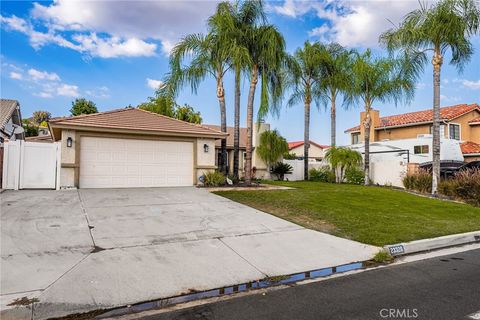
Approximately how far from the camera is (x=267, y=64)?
15.7 m

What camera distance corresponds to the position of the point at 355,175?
22.7 m

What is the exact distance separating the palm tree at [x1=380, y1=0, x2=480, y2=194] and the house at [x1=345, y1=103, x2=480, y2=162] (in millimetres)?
10176

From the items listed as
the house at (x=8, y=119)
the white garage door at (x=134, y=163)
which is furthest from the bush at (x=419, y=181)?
the house at (x=8, y=119)

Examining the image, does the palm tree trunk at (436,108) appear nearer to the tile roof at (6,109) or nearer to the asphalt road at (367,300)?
the asphalt road at (367,300)

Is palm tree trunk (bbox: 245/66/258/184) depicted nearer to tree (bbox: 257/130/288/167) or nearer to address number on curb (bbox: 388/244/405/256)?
tree (bbox: 257/130/288/167)

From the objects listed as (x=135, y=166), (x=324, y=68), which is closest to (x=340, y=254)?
(x=135, y=166)

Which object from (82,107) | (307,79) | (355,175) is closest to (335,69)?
(307,79)

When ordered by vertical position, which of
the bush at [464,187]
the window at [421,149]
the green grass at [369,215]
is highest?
the window at [421,149]

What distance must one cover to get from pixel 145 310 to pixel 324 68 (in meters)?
22.0

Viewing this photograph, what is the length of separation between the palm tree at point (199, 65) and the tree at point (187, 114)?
42.4 feet

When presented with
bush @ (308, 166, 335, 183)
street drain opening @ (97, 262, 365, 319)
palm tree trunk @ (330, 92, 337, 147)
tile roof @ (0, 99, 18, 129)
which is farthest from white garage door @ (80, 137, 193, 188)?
palm tree trunk @ (330, 92, 337, 147)

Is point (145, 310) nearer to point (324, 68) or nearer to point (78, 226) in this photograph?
point (78, 226)

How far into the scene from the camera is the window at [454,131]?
2758 cm

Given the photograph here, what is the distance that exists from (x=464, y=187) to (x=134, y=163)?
48.4ft
